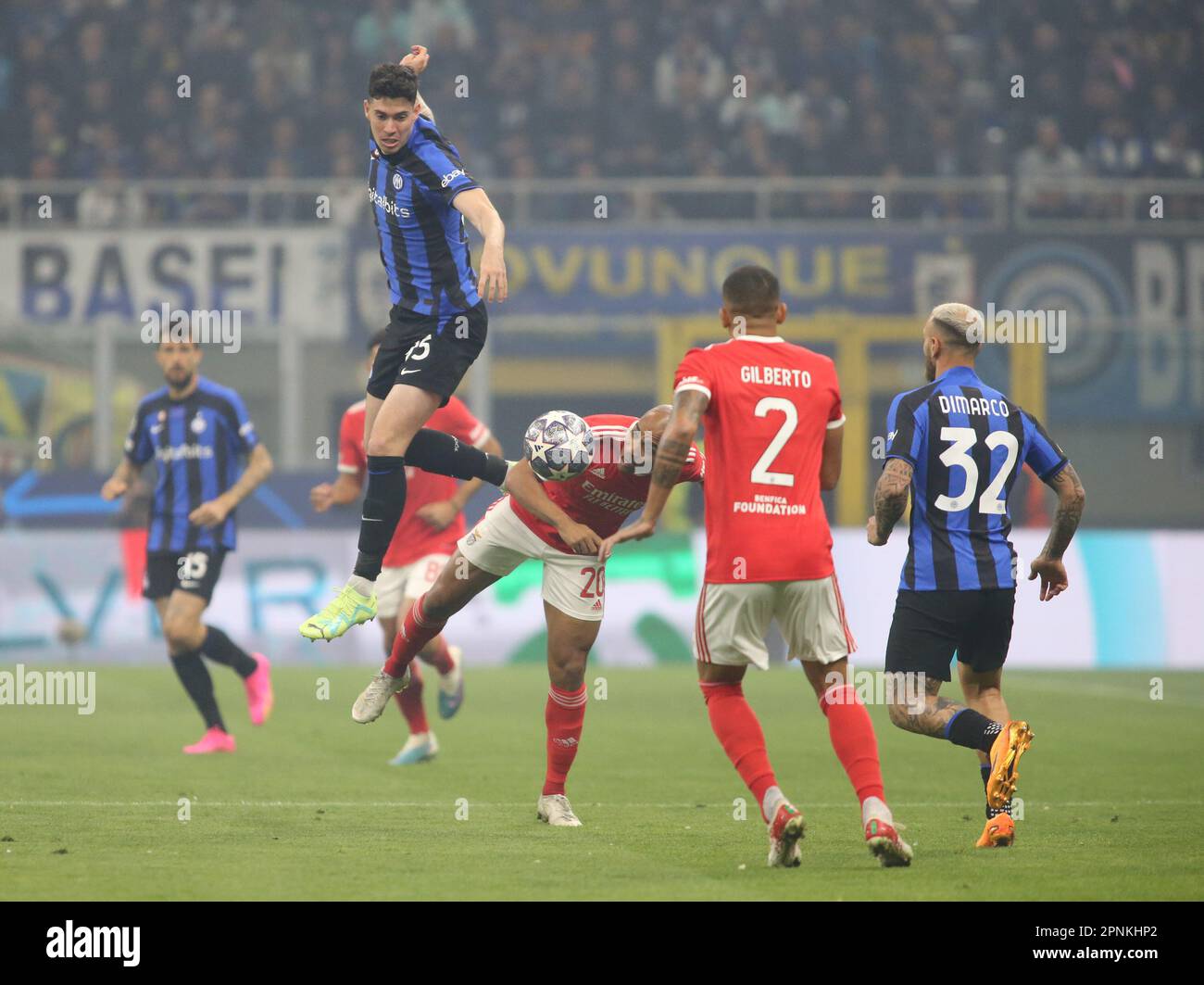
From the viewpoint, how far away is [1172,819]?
24.2 feet

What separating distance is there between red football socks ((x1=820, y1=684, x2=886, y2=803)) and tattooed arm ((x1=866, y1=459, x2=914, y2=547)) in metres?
0.61

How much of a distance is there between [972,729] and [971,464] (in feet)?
3.23

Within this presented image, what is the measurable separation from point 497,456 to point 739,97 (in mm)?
15708

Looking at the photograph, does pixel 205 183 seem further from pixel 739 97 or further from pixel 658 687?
pixel 658 687

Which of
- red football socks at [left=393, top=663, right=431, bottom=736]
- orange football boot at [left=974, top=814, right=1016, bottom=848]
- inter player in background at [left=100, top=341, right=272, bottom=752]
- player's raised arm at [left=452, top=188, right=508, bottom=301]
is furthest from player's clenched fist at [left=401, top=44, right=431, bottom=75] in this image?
orange football boot at [left=974, top=814, right=1016, bottom=848]

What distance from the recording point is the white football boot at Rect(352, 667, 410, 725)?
7.25 metres

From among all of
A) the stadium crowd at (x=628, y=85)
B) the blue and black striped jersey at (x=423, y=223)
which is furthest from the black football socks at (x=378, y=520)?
the stadium crowd at (x=628, y=85)

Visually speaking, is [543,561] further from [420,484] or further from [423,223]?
[420,484]

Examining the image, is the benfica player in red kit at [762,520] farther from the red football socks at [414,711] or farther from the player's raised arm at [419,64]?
Result: the red football socks at [414,711]

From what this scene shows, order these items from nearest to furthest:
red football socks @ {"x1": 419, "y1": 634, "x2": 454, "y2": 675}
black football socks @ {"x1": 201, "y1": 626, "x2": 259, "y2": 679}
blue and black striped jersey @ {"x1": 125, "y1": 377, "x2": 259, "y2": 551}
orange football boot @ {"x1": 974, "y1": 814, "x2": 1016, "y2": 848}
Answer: orange football boot @ {"x1": 974, "y1": 814, "x2": 1016, "y2": 848} → red football socks @ {"x1": 419, "y1": 634, "x2": 454, "y2": 675} → blue and black striped jersey @ {"x1": 125, "y1": 377, "x2": 259, "y2": 551} → black football socks @ {"x1": 201, "y1": 626, "x2": 259, "y2": 679}

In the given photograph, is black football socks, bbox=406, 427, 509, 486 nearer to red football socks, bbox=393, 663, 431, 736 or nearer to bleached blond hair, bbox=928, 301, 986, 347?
bleached blond hair, bbox=928, 301, 986, 347

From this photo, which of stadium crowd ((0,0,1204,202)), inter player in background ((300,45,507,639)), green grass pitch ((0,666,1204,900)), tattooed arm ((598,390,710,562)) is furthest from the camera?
stadium crowd ((0,0,1204,202))

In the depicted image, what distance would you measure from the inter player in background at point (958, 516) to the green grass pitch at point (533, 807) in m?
0.66

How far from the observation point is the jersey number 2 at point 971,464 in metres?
6.64
